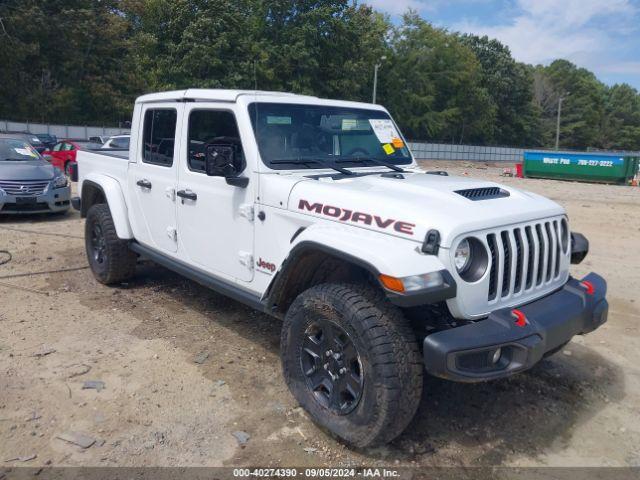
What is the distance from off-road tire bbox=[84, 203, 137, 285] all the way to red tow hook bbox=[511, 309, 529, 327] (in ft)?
13.6

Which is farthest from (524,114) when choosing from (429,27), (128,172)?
(128,172)

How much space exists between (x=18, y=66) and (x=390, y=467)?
43716mm

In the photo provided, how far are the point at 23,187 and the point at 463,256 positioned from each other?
29.6 feet

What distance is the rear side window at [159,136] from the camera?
4.89 meters

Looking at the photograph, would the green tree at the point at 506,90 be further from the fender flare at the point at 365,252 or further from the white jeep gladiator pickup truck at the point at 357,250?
the fender flare at the point at 365,252

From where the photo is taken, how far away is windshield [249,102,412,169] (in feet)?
13.5

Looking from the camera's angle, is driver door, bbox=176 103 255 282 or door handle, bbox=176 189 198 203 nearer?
driver door, bbox=176 103 255 282

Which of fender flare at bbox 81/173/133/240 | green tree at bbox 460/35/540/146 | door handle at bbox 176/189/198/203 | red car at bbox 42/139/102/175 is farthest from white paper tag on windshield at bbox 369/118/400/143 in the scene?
green tree at bbox 460/35/540/146

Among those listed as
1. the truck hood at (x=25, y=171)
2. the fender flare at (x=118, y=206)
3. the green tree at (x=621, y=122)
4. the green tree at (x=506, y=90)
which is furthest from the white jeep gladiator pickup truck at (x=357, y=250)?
the green tree at (x=621, y=122)

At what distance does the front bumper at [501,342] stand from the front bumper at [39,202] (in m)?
8.96

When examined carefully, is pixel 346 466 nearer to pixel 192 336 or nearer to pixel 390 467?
pixel 390 467

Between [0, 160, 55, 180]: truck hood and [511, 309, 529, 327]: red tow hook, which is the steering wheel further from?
[0, 160, 55, 180]: truck hood

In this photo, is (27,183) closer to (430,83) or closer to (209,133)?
(209,133)

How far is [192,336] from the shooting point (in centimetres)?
492
